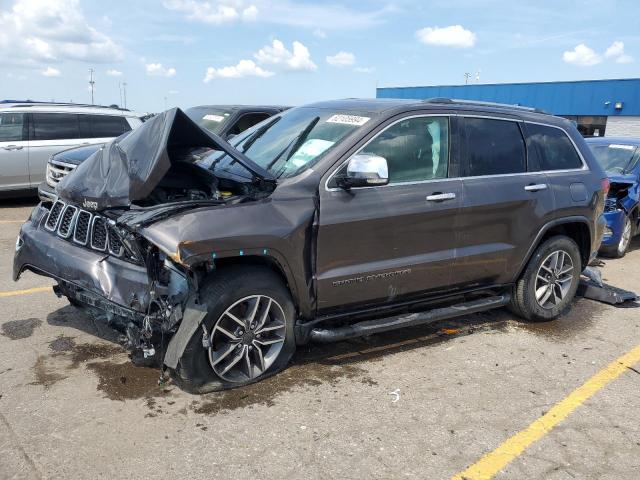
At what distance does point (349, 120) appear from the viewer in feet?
14.4

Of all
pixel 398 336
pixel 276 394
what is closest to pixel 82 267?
pixel 276 394

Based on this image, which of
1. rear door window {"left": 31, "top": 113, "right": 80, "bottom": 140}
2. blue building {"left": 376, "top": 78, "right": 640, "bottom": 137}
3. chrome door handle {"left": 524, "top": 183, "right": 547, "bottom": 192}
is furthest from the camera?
blue building {"left": 376, "top": 78, "right": 640, "bottom": 137}

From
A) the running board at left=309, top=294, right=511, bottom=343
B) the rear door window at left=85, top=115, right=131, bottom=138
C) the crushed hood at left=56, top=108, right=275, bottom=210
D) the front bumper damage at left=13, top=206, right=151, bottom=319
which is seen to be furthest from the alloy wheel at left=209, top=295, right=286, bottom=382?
the rear door window at left=85, top=115, right=131, bottom=138

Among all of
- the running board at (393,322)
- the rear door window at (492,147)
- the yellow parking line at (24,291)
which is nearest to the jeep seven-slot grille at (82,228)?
the running board at (393,322)

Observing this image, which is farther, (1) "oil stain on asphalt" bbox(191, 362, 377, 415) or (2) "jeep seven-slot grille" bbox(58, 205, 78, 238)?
(2) "jeep seven-slot grille" bbox(58, 205, 78, 238)

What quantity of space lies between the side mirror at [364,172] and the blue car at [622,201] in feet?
18.5

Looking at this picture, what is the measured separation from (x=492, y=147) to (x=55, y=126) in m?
9.10

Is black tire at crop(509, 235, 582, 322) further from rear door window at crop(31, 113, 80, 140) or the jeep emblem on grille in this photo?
rear door window at crop(31, 113, 80, 140)

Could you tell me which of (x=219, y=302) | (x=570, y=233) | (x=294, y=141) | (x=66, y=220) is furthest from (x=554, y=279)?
(x=66, y=220)

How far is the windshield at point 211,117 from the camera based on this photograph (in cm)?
933

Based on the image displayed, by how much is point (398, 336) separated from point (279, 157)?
6.09 ft

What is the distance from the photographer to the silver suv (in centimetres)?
1066

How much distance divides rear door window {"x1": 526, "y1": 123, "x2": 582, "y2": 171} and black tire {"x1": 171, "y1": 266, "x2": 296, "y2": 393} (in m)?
2.79

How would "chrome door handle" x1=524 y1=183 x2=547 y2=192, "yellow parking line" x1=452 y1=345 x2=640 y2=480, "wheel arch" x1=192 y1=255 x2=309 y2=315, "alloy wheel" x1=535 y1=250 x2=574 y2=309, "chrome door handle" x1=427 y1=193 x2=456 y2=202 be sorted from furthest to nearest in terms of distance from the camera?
"alloy wheel" x1=535 y1=250 x2=574 y2=309
"chrome door handle" x1=524 y1=183 x2=547 y2=192
"chrome door handle" x1=427 y1=193 x2=456 y2=202
"wheel arch" x1=192 y1=255 x2=309 y2=315
"yellow parking line" x1=452 y1=345 x2=640 y2=480
